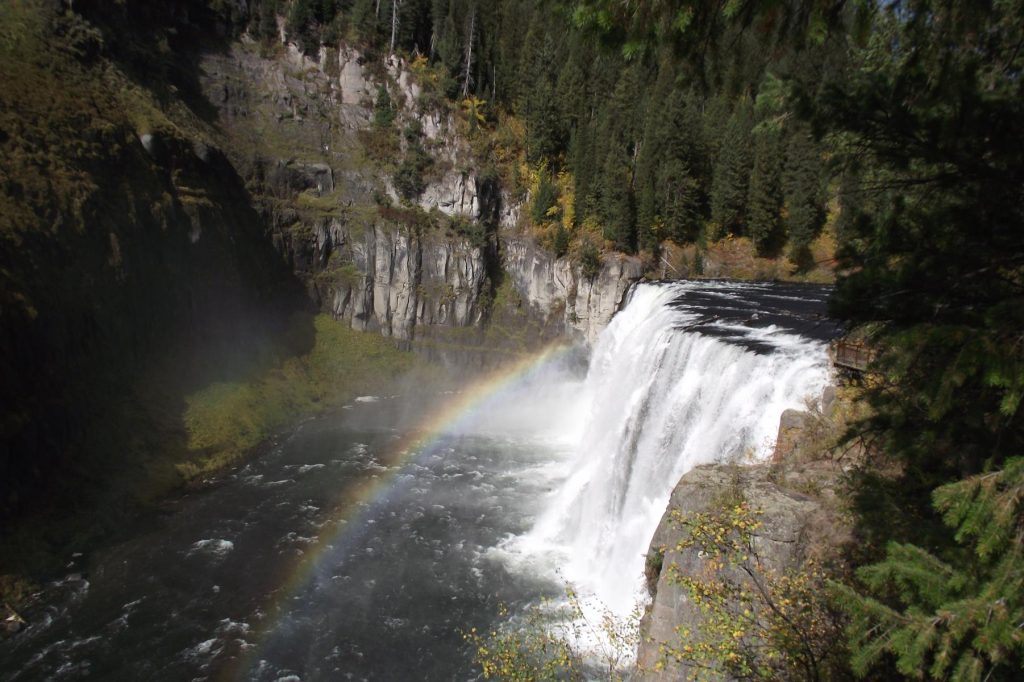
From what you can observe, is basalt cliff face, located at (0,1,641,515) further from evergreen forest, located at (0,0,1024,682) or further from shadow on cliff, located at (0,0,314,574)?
evergreen forest, located at (0,0,1024,682)

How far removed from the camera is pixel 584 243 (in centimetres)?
3909

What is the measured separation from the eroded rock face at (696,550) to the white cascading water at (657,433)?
3698 mm

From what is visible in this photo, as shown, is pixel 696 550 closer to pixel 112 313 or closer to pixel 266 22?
pixel 112 313

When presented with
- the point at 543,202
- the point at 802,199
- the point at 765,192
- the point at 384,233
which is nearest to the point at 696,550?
the point at 384,233

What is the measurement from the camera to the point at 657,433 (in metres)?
18.4

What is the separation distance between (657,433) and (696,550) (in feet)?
30.9

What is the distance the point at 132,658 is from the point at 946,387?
1881 centimetres

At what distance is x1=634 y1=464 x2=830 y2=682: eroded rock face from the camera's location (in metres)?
8.32

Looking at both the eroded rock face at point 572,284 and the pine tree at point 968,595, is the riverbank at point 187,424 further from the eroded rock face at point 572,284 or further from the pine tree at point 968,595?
the pine tree at point 968,595

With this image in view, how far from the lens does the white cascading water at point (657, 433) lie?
569 inches

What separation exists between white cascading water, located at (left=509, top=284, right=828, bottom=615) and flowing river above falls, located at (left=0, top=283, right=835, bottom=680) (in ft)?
0.22

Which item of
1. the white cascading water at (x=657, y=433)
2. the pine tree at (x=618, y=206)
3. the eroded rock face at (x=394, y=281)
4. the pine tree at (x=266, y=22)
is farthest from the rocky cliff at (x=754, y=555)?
the pine tree at (x=266, y=22)

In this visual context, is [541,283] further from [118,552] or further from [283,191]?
[118,552]

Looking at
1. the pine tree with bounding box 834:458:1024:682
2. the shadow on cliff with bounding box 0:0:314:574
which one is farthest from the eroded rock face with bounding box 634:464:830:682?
the shadow on cliff with bounding box 0:0:314:574
